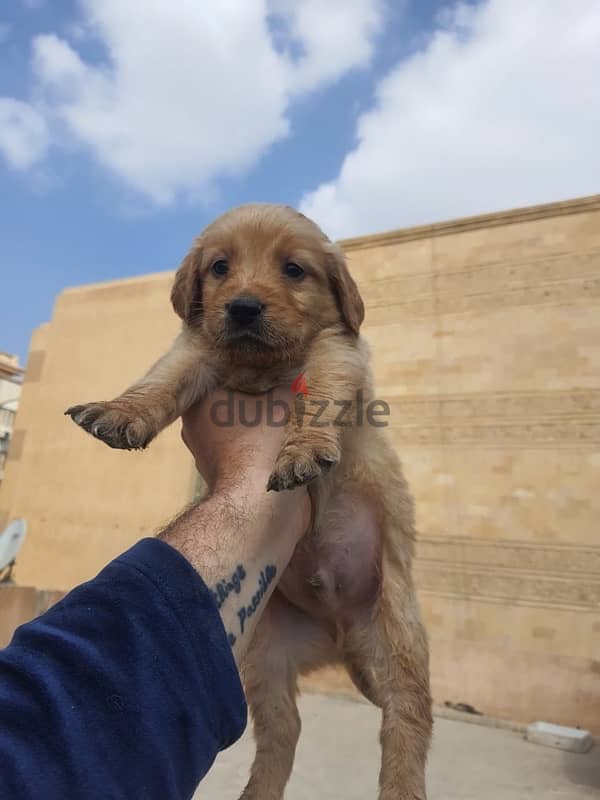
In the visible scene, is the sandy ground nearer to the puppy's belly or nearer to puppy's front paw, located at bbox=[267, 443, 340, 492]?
the puppy's belly

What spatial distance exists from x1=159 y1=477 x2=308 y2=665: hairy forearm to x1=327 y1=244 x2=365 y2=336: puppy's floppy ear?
1.02 metres

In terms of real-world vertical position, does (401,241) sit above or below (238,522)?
above

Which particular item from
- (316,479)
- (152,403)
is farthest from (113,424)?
(316,479)

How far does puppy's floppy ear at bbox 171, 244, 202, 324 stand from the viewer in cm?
263

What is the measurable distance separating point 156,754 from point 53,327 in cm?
1344

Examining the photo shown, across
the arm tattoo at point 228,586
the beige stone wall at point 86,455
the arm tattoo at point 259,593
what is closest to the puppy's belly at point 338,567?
the arm tattoo at point 259,593

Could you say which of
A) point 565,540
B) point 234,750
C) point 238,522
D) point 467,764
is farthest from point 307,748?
Result: point 238,522

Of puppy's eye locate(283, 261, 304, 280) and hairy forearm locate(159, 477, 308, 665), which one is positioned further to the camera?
puppy's eye locate(283, 261, 304, 280)

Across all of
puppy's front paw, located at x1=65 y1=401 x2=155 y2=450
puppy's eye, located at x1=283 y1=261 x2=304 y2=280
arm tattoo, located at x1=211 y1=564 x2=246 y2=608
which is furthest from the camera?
puppy's eye, located at x1=283 y1=261 x2=304 y2=280

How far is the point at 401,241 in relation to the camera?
9.60 metres

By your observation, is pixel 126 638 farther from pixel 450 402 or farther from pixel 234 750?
pixel 450 402

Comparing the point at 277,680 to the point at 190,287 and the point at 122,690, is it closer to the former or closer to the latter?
the point at 122,690

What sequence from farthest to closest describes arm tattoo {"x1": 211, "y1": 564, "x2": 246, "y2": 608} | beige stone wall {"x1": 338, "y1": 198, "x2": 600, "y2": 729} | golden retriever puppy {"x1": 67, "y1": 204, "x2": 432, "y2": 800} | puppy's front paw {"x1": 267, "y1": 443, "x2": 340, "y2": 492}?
1. beige stone wall {"x1": 338, "y1": 198, "x2": 600, "y2": 729}
2. golden retriever puppy {"x1": 67, "y1": 204, "x2": 432, "y2": 800}
3. puppy's front paw {"x1": 267, "y1": 443, "x2": 340, "y2": 492}
4. arm tattoo {"x1": 211, "y1": 564, "x2": 246, "y2": 608}

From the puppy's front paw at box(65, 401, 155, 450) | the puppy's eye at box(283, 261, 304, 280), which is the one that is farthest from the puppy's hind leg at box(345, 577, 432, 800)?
the puppy's eye at box(283, 261, 304, 280)
